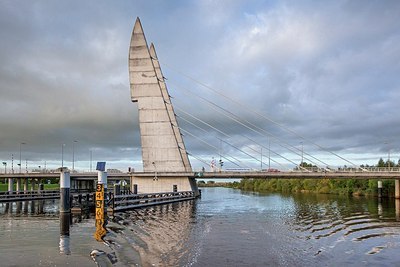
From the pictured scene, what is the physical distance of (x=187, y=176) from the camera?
211ft

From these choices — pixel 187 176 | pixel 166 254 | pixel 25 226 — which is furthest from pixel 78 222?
pixel 187 176

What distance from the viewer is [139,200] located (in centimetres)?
3756

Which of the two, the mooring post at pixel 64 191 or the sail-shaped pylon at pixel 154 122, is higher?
the sail-shaped pylon at pixel 154 122

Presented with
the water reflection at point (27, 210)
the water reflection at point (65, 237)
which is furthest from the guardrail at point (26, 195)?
the water reflection at point (65, 237)

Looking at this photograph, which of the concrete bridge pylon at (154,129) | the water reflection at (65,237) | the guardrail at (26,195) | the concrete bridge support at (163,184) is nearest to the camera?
the water reflection at (65,237)

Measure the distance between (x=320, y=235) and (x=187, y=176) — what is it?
150 ft

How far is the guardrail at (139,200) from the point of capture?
105ft

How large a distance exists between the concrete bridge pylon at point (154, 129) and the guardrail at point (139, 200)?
995 centimetres

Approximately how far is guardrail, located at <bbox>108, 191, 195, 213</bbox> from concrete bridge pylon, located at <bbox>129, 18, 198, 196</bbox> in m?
9.95

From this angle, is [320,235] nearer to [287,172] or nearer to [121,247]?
[121,247]

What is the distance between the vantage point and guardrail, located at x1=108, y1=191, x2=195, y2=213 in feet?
105

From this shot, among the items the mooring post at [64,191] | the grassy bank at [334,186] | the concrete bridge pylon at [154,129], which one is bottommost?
the grassy bank at [334,186]

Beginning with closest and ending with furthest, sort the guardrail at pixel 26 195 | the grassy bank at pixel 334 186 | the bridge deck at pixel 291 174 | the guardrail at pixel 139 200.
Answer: the guardrail at pixel 139 200 → the guardrail at pixel 26 195 → the bridge deck at pixel 291 174 → the grassy bank at pixel 334 186

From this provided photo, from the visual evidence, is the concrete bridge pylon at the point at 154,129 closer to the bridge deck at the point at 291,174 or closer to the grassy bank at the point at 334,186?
the bridge deck at the point at 291,174
